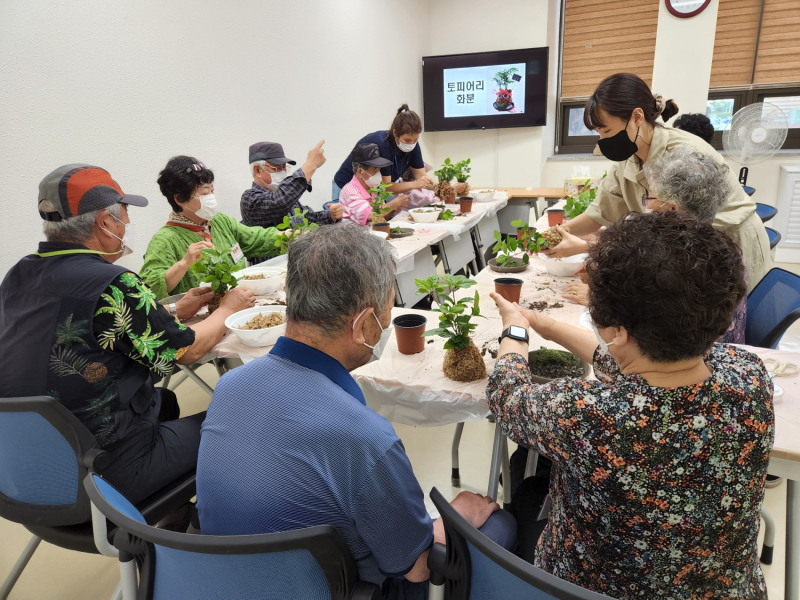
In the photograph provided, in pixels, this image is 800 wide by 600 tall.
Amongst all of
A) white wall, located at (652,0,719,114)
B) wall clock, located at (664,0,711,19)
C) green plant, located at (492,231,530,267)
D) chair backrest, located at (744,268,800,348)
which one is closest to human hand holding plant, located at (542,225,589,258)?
green plant, located at (492,231,530,267)

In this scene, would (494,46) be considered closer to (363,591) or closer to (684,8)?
(684,8)

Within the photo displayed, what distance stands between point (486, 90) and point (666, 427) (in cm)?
656

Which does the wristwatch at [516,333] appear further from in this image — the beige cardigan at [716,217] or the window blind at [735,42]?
the window blind at [735,42]

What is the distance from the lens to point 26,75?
267cm

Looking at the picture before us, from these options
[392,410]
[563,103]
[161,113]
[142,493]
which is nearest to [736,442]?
[392,410]

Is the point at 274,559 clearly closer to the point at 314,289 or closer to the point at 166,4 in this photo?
the point at 314,289

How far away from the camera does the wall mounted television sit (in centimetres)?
625

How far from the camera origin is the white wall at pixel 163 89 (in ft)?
8.86

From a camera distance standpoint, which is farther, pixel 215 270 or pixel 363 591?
pixel 215 270

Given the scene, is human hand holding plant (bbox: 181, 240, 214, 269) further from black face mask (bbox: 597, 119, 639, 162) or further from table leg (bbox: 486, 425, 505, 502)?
black face mask (bbox: 597, 119, 639, 162)

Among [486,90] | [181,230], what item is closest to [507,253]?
[181,230]

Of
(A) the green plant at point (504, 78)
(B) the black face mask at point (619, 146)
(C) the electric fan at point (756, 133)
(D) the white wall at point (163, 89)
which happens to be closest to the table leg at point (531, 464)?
(B) the black face mask at point (619, 146)

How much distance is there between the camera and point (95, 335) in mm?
1381

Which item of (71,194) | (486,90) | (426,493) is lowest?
(426,493)
